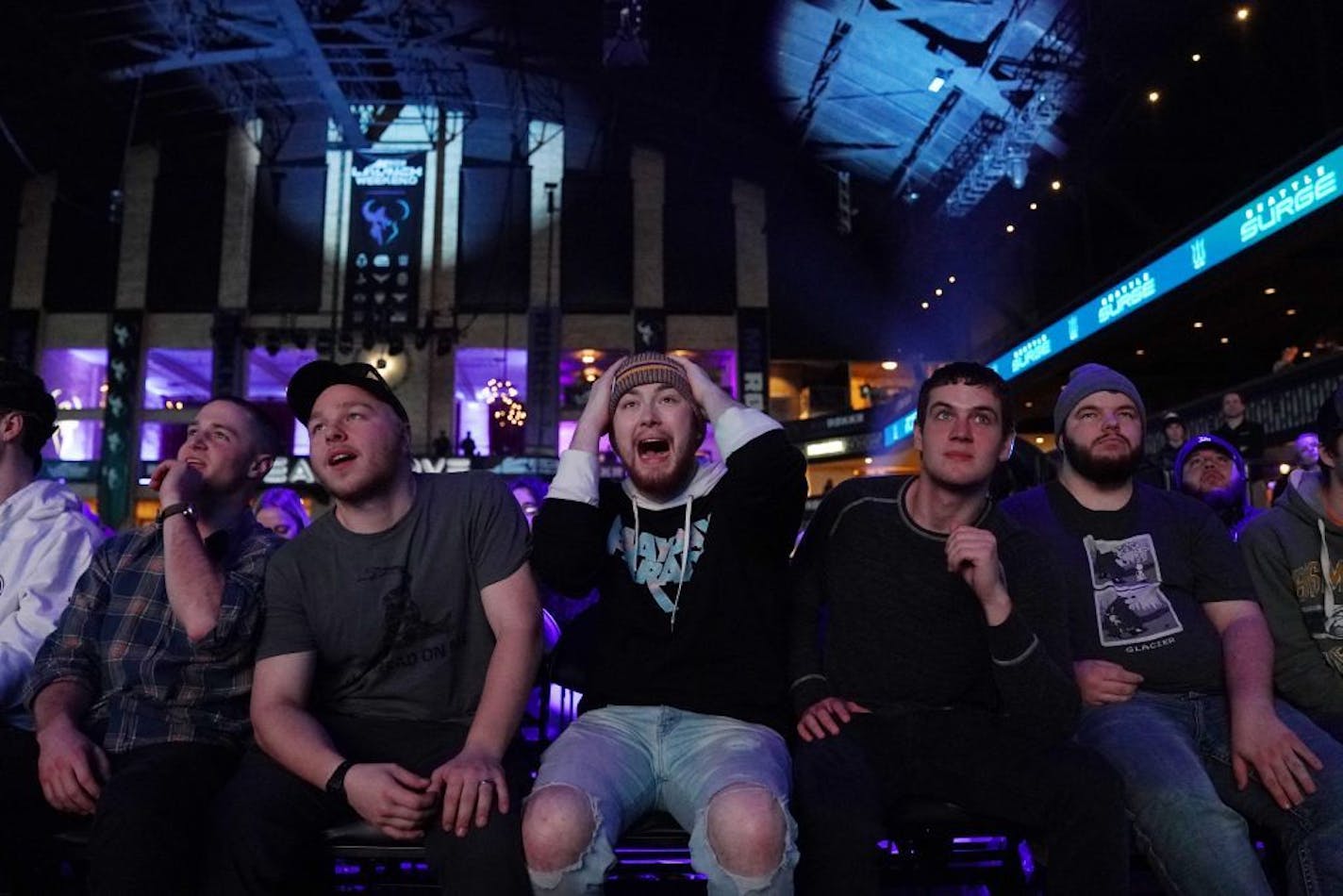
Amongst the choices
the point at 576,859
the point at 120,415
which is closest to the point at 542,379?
the point at 120,415

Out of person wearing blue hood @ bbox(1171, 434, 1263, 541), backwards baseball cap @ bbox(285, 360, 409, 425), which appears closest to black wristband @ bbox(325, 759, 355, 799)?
backwards baseball cap @ bbox(285, 360, 409, 425)

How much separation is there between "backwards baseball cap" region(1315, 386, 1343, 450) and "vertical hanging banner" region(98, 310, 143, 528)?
828 inches

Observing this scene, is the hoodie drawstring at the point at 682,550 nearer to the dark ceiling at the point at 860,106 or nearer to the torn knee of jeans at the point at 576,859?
the torn knee of jeans at the point at 576,859

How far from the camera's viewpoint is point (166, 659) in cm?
236

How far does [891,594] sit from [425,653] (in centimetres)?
120

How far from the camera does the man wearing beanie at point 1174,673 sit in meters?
2.05

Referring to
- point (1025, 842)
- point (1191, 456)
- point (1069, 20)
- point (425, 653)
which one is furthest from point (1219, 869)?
point (1069, 20)

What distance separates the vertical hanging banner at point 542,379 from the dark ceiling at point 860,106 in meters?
4.12

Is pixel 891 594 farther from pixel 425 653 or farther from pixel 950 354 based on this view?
pixel 950 354

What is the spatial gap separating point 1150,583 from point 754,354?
1773 cm

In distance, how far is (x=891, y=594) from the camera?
93.7 inches

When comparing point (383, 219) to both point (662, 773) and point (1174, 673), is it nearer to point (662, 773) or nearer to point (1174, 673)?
point (662, 773)

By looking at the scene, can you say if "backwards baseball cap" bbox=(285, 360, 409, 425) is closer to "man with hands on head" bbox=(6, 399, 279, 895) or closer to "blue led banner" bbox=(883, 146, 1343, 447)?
"man with hands on head" bbox=(6, 399, 279, 895)

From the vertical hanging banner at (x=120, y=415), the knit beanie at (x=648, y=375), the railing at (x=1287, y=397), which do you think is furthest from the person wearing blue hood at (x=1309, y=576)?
the vertical hanging banner at (x=120, y=415)
